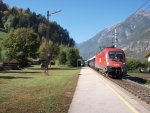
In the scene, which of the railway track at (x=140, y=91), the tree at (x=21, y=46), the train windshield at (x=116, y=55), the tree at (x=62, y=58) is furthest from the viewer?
the tree at (x=62, y=58)

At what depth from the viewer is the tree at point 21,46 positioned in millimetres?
89875

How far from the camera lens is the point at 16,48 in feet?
294

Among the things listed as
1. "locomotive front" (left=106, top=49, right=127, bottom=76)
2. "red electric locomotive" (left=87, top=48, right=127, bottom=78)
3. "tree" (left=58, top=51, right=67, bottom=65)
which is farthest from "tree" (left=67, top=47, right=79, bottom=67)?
"locomotive front" (left=106, top=49, right=127, bottom=76)

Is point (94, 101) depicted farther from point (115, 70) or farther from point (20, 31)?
point (20, 31)

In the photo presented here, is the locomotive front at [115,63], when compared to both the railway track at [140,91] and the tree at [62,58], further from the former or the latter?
the tree at [62,58]

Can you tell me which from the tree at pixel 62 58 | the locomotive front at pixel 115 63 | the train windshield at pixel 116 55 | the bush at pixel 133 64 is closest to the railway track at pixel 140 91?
the locomotive front at pixel 115 63

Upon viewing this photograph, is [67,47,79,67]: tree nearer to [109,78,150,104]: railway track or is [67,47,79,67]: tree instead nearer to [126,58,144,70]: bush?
[126,58,144,70]: bush

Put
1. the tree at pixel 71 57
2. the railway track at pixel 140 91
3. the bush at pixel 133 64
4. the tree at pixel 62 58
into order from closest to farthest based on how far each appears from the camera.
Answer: the railway track at pixel 140 91, the bush at pixel 133 64, the tree at pixel 71 57, the tree at pixel 62 58

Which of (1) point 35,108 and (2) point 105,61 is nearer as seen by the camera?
(1) point 35,108

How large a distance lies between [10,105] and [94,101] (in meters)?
4.08

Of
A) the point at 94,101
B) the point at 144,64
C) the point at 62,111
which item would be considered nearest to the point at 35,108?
the point at 62,111

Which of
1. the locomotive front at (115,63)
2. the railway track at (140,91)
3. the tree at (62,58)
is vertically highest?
the tree at (62,58)

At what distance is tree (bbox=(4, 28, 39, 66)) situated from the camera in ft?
295

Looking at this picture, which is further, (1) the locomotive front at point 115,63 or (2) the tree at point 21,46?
(2) the tree at point 21,46
